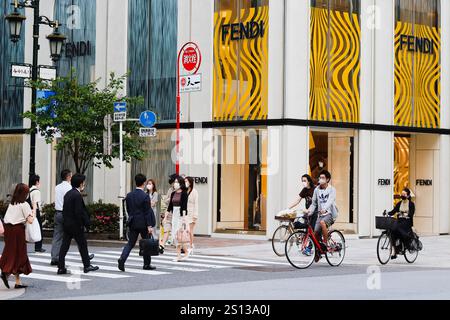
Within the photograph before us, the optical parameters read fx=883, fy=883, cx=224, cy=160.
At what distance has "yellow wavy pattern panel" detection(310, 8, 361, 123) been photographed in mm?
28672

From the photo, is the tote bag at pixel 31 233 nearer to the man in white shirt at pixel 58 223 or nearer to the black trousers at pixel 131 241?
the black trousers at pixel 131 241

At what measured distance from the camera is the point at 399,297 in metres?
12.7

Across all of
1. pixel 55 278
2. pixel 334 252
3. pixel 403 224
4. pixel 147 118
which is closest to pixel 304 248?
pixel 334 252

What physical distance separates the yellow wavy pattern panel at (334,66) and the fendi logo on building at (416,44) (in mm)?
2273

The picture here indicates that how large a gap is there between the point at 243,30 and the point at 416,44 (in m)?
6.78

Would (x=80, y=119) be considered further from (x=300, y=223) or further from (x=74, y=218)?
(x=74, y=218)

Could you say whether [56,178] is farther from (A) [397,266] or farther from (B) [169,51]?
(A) [397,266]

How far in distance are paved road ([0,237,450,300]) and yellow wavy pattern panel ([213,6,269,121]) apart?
7158mm

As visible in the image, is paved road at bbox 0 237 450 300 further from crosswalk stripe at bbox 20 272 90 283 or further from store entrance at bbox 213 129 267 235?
store entrance at bbox 213 129 267 235

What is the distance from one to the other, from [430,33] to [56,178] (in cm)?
1553

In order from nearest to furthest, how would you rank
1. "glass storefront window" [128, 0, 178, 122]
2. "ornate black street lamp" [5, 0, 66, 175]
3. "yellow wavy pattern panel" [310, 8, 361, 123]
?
1. "ornate black street lamp" [5, 0, 66, 175]
2. "yellow wavy pattern panel" [310, 8, 361, 123]
3. "glass storefront window" [128, 0, 178, 122]

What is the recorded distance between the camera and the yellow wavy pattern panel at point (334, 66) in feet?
94.1

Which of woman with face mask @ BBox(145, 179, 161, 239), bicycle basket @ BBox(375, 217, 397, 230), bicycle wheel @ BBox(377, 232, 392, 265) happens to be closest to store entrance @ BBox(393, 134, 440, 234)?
woman with face mask @ BBox(145, 179, 161, 239)
